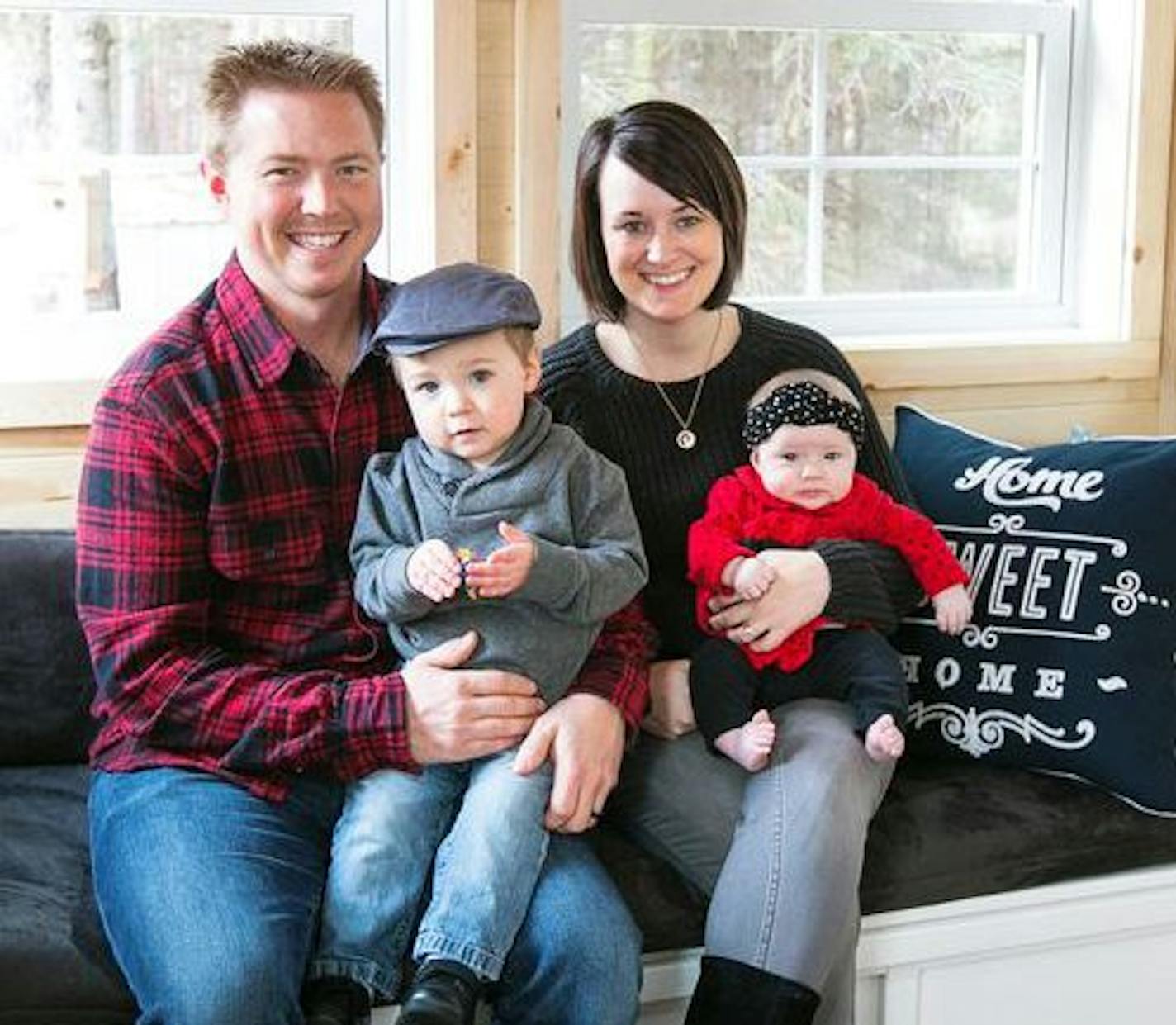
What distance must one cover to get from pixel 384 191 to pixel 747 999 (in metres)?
1.45

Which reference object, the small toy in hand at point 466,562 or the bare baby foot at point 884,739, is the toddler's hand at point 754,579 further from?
the small toy in hand at point 466,562

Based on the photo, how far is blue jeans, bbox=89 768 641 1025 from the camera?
1862mm

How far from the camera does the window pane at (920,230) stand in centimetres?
327

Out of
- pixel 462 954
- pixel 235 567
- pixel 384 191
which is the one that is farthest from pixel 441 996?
pixel 384 191

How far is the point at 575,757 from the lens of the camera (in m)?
2.09

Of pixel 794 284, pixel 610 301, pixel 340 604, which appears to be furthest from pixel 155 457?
pixel 794 284

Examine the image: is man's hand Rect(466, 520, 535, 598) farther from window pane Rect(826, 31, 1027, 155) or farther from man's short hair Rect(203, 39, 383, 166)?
window pane Rect(826, 31, 1027, 155)

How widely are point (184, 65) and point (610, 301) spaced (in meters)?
0.80

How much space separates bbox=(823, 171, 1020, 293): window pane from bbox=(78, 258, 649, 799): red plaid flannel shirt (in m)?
1.26

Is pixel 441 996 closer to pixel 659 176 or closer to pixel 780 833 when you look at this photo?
pixel 780 833

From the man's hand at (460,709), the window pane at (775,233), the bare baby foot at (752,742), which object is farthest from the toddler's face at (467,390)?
the window pane at (775,233)

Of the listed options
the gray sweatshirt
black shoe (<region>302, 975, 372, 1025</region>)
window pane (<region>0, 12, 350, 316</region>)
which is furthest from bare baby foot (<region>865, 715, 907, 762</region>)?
window pane (<region>0, 12, 350, 316</region>)

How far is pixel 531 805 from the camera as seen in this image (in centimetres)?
206

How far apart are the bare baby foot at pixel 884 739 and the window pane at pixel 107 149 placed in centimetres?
131
